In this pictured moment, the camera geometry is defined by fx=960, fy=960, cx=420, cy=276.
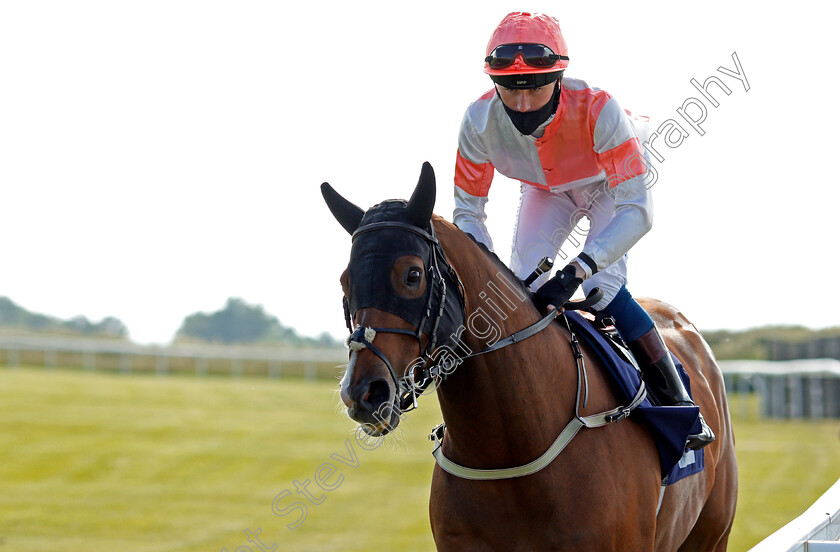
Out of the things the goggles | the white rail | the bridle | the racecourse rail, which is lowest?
the racecourse rail

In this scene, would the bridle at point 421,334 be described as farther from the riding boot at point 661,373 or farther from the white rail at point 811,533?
the white rail at point 811,533

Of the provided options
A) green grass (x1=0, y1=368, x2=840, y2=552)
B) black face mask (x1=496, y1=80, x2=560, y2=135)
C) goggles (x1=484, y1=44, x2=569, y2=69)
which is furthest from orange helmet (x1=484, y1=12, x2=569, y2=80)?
green grass (x1=0, y1=368, x2=840, y2=552)

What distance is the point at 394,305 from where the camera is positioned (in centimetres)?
245

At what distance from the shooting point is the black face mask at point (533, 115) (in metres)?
3.18

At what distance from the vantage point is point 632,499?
2.92m

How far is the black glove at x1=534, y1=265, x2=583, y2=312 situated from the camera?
9.86ft

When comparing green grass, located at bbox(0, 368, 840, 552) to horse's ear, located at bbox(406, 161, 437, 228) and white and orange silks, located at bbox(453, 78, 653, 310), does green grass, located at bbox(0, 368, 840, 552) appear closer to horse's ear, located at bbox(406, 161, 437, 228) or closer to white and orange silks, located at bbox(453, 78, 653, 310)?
white and orange silks, located at bbox(453, 78, 653, 310)

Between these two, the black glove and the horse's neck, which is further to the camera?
the black glove

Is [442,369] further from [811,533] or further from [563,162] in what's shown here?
[811,533]

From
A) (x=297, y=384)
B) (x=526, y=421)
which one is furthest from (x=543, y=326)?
(x=297, y=384)

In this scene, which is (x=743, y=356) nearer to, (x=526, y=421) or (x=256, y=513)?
(x=256, y=513)

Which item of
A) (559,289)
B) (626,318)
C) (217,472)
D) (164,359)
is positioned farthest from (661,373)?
(164,359)

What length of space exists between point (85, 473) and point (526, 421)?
41.6ft

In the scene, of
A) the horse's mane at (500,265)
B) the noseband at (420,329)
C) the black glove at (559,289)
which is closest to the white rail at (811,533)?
the black glove at (559,289)
